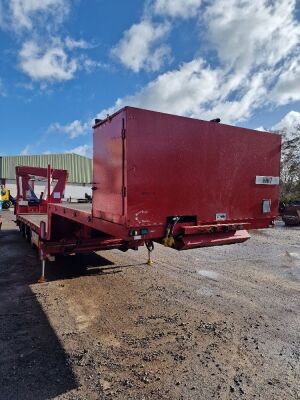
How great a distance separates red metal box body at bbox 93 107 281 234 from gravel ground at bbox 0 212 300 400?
4.70ft

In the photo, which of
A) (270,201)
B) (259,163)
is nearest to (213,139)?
(259,163)

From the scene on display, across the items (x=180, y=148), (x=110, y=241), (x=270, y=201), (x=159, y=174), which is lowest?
(x=110, y=241)

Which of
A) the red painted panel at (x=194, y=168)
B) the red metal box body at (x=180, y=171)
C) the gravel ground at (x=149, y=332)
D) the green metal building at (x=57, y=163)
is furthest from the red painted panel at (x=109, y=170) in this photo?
the green metal building at (x=57, y=163)

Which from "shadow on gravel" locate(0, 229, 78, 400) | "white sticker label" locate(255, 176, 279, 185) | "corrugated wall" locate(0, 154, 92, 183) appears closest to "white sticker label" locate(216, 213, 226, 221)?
"white sticker label" locate(255, 176, 279, 185)

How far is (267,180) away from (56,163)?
137 feet

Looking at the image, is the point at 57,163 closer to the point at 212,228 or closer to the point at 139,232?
the point at 212,228

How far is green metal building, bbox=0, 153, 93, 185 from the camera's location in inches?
1647

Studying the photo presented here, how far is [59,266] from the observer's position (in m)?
7.48

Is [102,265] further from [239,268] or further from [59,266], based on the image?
[239,268]

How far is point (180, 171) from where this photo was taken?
3.55 metres

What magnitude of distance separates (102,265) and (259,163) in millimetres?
4621

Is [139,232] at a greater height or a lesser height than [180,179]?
lesser

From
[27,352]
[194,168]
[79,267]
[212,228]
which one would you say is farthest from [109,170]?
[79,267]

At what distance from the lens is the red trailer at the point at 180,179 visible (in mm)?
3260
